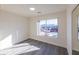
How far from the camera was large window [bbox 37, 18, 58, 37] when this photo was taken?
5.15 meters

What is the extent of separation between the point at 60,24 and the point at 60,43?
0.99 meters

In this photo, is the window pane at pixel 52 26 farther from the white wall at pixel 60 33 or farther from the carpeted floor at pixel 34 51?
the carpeted floor at pixel 34 51

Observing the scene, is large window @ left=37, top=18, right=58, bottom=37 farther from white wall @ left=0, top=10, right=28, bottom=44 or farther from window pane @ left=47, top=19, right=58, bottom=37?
white wall @ left=0, top=10, right=28, bottom=44

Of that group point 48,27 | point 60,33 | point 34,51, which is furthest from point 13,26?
point 60,33

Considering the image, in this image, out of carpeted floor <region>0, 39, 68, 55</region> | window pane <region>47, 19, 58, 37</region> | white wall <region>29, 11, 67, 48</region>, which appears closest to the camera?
carpeted floor <region>0, 39, 68, 55</region>

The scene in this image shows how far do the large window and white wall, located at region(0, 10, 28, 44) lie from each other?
3.39 ft

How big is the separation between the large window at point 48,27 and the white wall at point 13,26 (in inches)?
40.6

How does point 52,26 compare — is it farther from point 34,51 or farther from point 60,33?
point 34,51

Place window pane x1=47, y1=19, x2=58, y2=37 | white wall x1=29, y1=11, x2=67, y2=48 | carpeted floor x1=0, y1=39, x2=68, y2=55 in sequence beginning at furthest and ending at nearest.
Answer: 1. window pane x1=47, y1=19, x2=58, y2=37
2. white wall x1=29, y1=11, x2=67, y2=48
3. carpeted floor x1=0, y1=39, x2=68, y2=55

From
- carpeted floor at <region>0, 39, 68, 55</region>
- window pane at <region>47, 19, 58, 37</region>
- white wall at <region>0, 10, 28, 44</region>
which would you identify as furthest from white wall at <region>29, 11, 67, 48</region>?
white wall at <region>0, 10, 28, 44</region>

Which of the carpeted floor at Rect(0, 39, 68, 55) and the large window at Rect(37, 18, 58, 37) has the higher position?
the large window at Rect(37, 18, 58, 37)

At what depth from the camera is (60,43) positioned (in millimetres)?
4918
